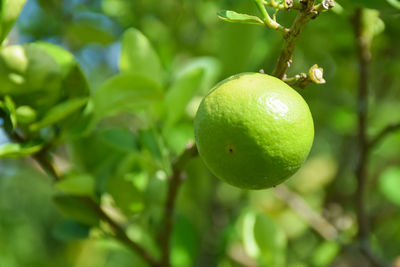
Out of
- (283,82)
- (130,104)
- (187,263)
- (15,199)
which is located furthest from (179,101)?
(15,199)

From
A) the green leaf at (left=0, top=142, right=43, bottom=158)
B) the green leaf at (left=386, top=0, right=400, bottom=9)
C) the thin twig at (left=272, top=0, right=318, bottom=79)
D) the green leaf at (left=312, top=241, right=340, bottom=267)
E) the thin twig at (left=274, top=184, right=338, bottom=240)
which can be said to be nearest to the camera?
the thin twig at (left=272, top=0, right=318, bottom=79)

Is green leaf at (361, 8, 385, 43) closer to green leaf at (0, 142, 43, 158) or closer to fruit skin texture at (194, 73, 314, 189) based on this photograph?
fruit skin texture at (194, 73, 314, 189)

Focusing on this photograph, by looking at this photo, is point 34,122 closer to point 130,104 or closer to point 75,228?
point 130,104

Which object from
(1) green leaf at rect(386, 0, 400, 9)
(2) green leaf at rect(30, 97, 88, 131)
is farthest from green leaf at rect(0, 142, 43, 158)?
(1) green leaf at rect(386, 0, 400, 9)

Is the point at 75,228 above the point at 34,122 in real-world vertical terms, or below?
below

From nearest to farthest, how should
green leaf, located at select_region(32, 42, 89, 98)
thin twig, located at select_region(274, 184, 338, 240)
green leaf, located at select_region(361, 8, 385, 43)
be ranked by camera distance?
green leaf, located at select_region(32, 42, 89, 98)
green leaf, located at select_region(361, 8, 385, 43)
thin twig, located at select_region(274, 184, 338, 240)

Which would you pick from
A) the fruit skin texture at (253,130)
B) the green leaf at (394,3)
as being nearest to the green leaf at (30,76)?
the fruit skin texture at (253,130)

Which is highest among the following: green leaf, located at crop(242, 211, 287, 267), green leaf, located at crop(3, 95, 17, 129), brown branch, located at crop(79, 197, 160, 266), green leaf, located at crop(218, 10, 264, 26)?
green leaf, located at crop(218, 10, 264, 26)
